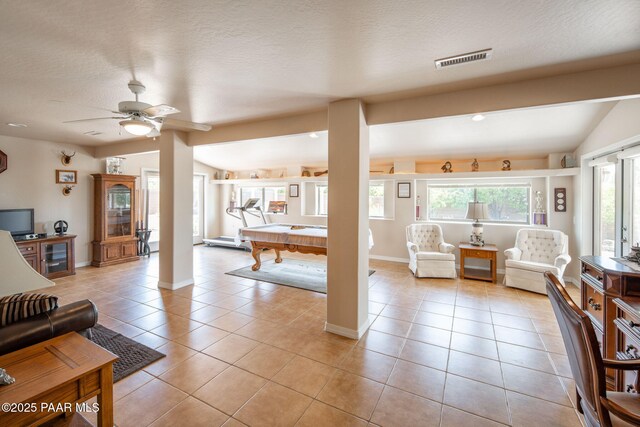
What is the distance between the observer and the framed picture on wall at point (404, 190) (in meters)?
6.18

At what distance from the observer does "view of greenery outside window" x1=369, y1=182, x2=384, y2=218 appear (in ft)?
22.1

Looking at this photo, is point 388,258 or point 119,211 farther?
point 388,258

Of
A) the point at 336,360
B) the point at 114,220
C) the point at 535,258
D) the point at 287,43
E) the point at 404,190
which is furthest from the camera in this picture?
the point at 404,190

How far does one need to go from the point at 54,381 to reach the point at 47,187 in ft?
19.4

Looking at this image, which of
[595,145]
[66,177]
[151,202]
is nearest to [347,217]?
[595,145]

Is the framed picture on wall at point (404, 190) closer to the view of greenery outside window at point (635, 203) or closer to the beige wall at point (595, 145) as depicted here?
the beige wall at point (595, 145)

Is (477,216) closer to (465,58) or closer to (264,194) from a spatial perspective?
(465,58)

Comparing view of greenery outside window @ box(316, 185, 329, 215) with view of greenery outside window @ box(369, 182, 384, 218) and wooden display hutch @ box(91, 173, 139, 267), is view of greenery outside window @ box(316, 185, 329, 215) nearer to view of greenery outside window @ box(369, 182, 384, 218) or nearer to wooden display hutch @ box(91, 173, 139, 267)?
view of greenery outside window @ box(369, 182, 384, 218)

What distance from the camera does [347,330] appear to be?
299cm

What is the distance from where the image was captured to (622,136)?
3.15 metres

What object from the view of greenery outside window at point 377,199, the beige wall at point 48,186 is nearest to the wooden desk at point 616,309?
the view of greenery outside window at point 377,199

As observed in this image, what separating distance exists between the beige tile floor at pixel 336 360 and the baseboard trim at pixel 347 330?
74mm

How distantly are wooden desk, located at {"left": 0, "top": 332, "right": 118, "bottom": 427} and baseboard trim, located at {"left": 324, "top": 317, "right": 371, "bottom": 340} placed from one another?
2045mm

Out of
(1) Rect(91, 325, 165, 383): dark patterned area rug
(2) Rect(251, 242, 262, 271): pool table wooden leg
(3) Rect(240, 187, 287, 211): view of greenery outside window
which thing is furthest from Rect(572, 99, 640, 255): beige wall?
(3) Rect(240, 187, 287, 211): view of greenery outside window
